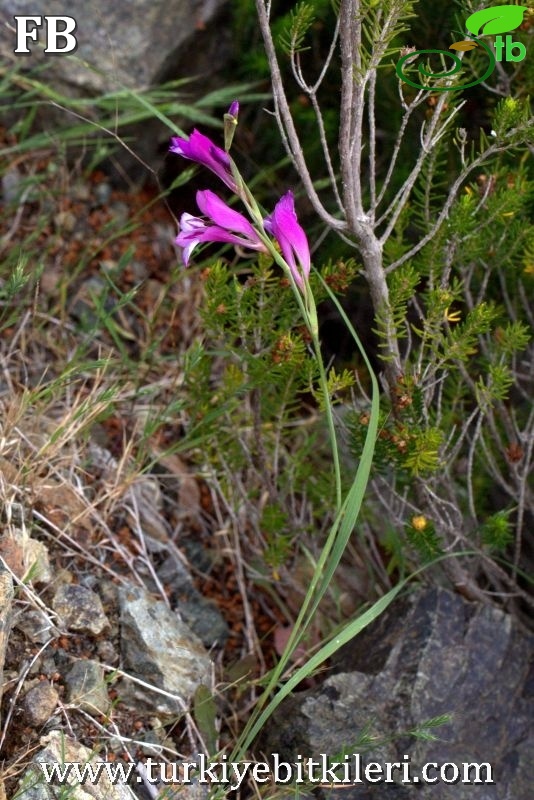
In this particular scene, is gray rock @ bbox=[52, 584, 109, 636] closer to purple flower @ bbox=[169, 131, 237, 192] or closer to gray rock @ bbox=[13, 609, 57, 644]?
gray rock @ bbox=[13, 609, 57, 644]

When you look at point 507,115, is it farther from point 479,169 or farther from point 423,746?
point 423,746

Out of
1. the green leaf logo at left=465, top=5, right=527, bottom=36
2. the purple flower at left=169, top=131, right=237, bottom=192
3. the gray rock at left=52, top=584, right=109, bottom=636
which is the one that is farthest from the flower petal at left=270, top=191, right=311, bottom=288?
the gray rock at left=52, top=584, right=109, bottom=636

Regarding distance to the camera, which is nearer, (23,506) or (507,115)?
(507,115)

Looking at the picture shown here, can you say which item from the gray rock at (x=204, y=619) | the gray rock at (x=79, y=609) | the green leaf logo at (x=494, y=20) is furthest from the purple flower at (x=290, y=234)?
the gray rock at (x=204, y=619)

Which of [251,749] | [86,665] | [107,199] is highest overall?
[107,199]

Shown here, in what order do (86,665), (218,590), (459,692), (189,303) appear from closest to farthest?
1. (86,665)
2. (459,692)
3. (218,590)
4. (189,303)

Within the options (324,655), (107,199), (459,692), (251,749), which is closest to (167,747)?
(251,749)

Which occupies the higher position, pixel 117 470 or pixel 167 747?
pixel 117 470

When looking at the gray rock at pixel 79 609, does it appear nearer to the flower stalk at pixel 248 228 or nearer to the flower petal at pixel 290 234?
the flower stalk at pixel 248 228
